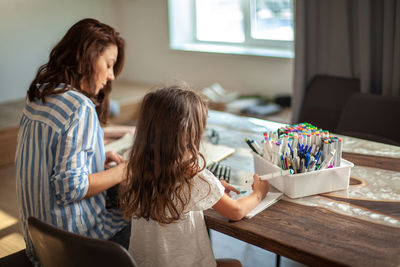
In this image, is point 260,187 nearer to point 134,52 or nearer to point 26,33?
point 26,33

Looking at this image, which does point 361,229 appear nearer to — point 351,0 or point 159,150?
point 159,150

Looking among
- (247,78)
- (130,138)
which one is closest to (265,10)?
(247,78)

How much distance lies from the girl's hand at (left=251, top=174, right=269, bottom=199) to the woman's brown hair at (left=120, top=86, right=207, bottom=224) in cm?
22

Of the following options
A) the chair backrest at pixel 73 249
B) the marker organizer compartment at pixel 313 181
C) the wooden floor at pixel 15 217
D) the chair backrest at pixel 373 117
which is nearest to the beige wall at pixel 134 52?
the wooden floor at pixel 15 217

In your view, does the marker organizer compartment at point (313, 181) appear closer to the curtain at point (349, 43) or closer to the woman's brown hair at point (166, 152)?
the woman's brown hair at point (166, 152)

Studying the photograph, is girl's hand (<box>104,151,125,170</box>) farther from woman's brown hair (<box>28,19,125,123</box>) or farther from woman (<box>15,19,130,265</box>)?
woman's brown hair (<box>28,19,125,123</box>)

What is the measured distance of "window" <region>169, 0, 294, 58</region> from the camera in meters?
3.84

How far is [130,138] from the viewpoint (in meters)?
1.93

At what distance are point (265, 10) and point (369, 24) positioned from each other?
145cm

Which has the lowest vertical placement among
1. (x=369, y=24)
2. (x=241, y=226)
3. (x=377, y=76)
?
(x=241, y=226)

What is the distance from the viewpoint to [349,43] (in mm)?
2801

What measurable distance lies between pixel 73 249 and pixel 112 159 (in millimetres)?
718

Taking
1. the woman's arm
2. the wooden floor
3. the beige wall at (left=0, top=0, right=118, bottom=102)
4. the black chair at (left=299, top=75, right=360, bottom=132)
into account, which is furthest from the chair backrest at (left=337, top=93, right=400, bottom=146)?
the beige wall at (left=0, top=0, right=118, bottom=102)

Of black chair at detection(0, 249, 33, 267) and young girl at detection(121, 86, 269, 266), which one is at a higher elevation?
young girl at detection(121, 86, 269, 266)
